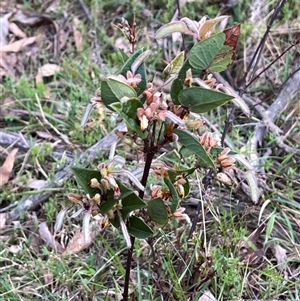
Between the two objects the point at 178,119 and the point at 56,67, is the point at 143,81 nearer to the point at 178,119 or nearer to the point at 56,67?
the point at 178,119

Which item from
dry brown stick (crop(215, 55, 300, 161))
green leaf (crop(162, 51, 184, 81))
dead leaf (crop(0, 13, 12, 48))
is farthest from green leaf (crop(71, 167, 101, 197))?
dead leaf (crop(0, 13, 12, 48))

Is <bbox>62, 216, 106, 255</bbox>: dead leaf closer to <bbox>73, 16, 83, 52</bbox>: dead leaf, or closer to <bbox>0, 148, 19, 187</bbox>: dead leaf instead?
<bbox>0, 148, 19, 187</bbox>: dead leaf

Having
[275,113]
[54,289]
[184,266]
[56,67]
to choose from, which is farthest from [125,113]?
[56,67]

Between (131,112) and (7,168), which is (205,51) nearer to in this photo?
(131,112)

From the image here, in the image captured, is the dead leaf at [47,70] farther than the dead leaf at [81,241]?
Yes

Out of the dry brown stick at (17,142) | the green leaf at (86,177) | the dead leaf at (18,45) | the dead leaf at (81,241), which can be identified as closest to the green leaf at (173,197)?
the green leaf at (86,177)

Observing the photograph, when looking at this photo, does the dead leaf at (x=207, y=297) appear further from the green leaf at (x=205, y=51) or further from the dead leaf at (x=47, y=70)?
the dead leaf at (x=47, y=70)
